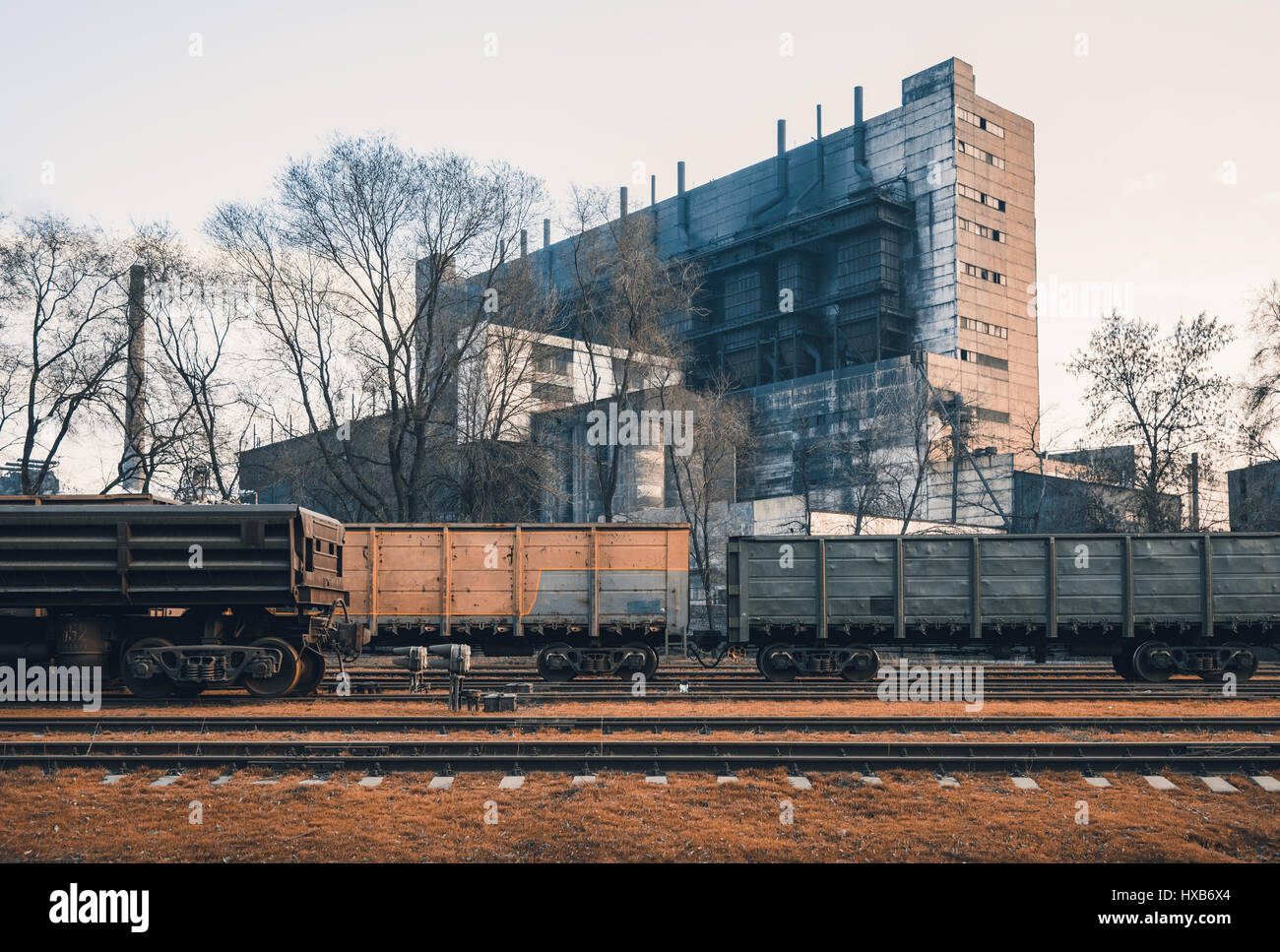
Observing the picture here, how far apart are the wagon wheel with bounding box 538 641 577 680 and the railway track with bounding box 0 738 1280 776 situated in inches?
340

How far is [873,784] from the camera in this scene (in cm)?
1080

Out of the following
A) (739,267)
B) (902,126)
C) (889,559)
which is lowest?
(889,559)

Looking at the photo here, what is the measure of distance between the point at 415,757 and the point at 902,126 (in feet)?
224

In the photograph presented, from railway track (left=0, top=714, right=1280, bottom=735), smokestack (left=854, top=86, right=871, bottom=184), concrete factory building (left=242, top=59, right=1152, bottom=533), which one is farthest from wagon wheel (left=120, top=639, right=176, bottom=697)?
smokestack (left=854, top=86, right=871, bottom=184)

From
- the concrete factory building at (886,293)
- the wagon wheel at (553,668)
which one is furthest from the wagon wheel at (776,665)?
the concrete factory building at (886,293)

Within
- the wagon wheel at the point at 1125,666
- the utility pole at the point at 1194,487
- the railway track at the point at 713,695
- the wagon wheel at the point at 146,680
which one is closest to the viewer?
the wagon wheel at the point at 146,680

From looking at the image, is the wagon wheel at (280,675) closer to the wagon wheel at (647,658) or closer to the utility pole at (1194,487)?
the wagon wheel at (647,658)

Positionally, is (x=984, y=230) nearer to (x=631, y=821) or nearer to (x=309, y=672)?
(x=309, y=672)

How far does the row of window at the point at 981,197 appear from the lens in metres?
67.8

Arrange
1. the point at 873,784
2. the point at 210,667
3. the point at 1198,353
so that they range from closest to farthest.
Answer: the point at 873,784 < the point at 210,667 < the point at 1198,353

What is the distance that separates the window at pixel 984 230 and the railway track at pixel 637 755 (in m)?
61.2

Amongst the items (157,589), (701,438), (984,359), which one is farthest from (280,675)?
(984,359)
